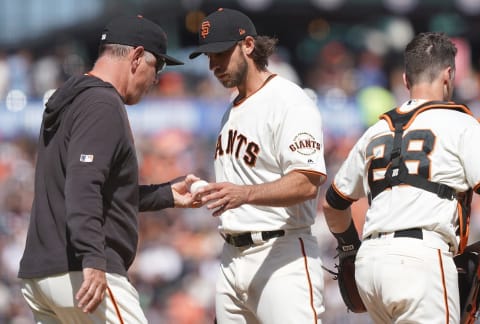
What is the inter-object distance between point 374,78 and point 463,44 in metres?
2.28

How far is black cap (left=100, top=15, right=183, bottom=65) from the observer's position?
4.60 meters

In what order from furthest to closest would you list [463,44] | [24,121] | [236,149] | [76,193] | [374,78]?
[463,44]
[374,78]
[24,121]
[236,149]
[76,193]

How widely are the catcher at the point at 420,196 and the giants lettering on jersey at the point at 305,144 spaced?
265 mm

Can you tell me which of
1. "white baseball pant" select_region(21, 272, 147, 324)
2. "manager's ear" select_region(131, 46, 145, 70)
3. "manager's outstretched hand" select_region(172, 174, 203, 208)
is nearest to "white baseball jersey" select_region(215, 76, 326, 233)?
"manager's outstretched hand" select_region(172, 174, 203, 208)

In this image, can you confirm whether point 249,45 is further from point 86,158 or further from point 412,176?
point 86,158

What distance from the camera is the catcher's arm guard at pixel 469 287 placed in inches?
196

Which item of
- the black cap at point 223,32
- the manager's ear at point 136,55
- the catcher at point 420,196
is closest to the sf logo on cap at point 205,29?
the black cap at point 223,32

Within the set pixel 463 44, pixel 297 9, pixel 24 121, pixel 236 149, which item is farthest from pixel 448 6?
pixel 236 149

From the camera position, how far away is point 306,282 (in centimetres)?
494

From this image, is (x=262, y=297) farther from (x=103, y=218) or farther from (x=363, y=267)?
(x=103, y=218)

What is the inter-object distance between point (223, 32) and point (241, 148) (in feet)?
2.03

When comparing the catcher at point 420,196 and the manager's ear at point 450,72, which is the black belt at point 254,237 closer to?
the catcher at point 420,196

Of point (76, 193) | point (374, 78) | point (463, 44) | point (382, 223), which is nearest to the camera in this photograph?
point (76, 193)

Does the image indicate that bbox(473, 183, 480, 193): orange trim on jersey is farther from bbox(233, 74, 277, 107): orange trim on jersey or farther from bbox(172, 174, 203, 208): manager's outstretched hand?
bbox(172, 174, 203, 208): manager's outstretched hand
